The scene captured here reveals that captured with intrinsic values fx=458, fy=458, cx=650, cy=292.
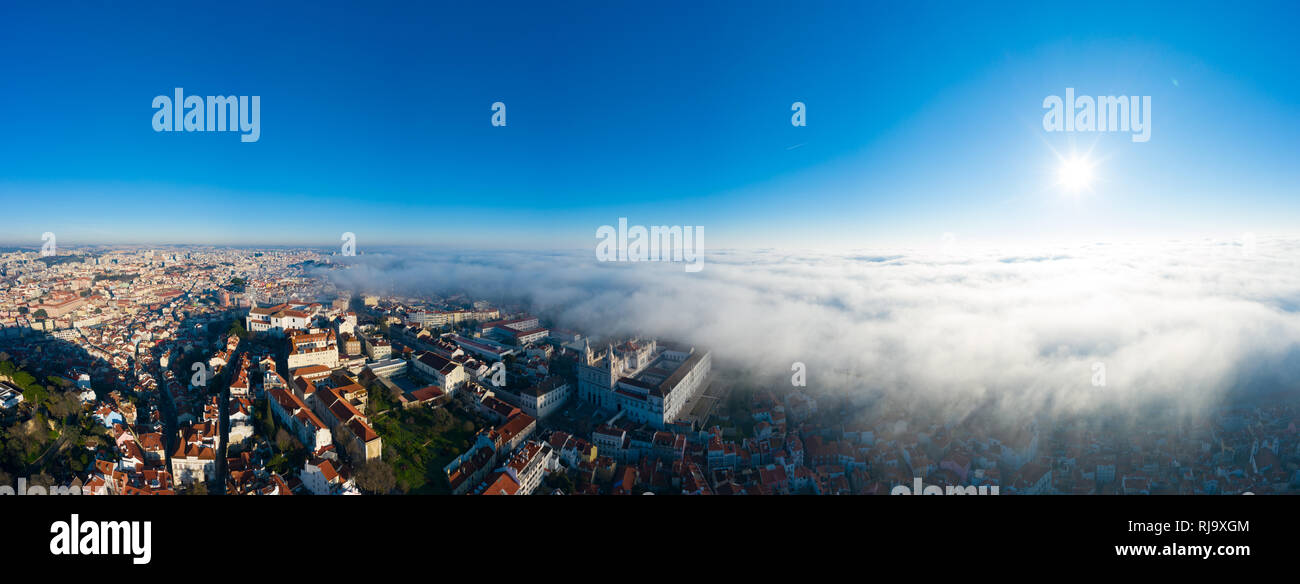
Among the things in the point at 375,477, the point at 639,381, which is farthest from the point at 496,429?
the point at 639,381

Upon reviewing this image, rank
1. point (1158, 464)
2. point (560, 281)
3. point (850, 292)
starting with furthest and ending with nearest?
1. point (560, 281)
2. point (850, 292)
3. point (1158, 464)

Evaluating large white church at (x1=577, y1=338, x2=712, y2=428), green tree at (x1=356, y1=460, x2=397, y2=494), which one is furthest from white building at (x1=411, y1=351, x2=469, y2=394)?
green tree at (x1=356, y1=460, x2=397, y2=494)

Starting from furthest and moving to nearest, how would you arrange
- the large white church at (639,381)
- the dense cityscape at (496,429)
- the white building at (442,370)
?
the white building at (442,370), the large white church at (639,381), the dense cityscape at (496,429)

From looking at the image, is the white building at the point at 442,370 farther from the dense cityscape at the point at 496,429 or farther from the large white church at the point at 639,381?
the large white church at the point at 639,381

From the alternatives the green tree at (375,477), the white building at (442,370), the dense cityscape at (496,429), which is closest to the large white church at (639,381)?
the dense cityscape at (496,429)

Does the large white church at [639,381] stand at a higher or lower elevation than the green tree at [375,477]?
higher

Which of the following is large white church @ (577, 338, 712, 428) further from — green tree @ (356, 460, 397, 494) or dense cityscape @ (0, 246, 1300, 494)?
green tree @ (356, 460, 397, 494)

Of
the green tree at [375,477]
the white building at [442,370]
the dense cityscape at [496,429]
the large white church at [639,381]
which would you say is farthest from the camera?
the white building at [442,370]
